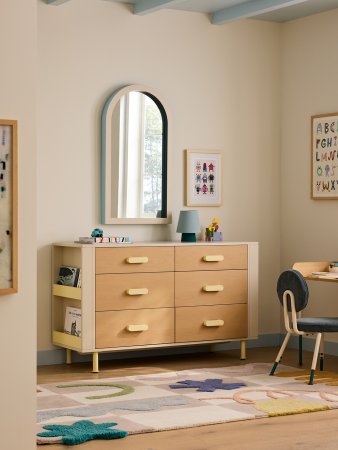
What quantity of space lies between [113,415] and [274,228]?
3.06m

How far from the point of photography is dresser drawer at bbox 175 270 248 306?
6457 millimetres

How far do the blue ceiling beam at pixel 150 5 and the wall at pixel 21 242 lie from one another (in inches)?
106

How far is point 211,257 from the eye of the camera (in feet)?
21.5

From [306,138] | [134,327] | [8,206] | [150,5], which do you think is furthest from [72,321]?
[8,206]

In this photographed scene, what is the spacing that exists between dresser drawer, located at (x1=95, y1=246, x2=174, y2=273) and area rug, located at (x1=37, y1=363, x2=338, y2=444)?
0.75 m

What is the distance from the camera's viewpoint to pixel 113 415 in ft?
15.8

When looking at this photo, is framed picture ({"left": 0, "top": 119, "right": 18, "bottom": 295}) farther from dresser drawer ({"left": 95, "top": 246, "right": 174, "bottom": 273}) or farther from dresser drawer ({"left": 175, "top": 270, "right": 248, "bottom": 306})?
dresser drawer ({"left": 175, "top": 270, "right": 248, "bottom": 306})

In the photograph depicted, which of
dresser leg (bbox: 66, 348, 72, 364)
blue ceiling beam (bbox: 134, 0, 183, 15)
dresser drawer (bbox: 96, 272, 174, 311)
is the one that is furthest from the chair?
blue ceiling beam (bbox: 134, 0, 183, 15)

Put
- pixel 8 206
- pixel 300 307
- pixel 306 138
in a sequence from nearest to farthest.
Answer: pixel 8 206 < pixel 300 307 < pixel 306 138

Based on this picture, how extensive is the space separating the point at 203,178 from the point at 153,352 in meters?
1.42

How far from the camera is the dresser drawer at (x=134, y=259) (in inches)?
240

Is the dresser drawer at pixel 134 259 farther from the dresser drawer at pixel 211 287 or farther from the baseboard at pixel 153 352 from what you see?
the baseboard at pixel 153 352

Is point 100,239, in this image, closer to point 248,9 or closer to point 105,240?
point 105,240

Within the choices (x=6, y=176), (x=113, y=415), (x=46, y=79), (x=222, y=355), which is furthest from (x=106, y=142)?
(x=6, y=176)
